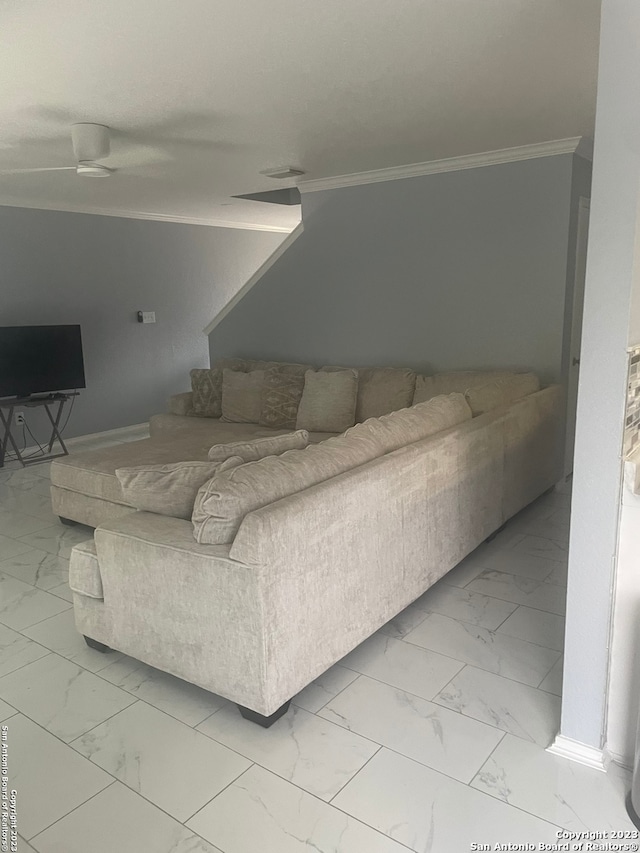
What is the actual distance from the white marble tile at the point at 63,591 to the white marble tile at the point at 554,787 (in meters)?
2.22

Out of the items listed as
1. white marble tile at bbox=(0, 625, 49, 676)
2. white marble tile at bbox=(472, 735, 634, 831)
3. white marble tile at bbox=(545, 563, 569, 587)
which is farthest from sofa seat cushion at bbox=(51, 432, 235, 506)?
white marble tile at bbox=(472, 735, 634, 831)

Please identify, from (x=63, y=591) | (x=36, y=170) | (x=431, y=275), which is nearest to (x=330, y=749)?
(x=63, y=591)

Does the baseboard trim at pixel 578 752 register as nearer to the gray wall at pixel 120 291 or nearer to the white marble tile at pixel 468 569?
the white marble tile at pixel 468 569

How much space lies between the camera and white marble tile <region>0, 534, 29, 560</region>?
3804 millimetres

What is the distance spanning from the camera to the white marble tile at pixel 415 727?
2.04 m

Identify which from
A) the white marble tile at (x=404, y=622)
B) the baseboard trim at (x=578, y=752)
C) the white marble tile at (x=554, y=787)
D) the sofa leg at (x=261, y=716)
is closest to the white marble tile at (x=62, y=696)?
the sofa leg at (x=261, y=716)

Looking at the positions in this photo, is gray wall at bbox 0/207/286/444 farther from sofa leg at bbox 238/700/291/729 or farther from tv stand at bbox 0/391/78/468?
sofa leg at bbox 238/700/291/729

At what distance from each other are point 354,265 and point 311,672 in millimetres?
3633

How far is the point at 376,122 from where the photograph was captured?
3.41 m

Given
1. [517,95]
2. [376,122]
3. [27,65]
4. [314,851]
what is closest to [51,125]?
[27,65]

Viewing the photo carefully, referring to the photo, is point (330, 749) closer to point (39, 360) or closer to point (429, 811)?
point (429, 811)

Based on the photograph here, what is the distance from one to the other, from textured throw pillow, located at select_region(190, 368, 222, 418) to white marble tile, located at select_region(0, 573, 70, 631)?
2257 millimetres

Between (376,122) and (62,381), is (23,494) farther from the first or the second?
(376,122)

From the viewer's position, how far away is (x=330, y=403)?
468cm
